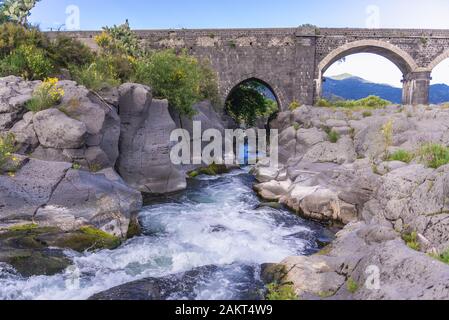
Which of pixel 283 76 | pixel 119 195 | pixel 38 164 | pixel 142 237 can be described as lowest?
pixel 142 237

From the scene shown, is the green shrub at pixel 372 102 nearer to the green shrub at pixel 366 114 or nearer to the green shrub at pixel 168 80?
the green shrub at pixel 366 114

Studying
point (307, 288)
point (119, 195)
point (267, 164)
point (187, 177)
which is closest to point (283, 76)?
point (267, 164)

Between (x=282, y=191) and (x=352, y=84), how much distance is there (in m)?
68.5

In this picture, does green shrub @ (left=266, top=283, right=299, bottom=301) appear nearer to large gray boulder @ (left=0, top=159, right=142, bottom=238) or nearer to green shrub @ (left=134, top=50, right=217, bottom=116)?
large gray boulder @ (left=0, top=159, right=142, bottom=238)

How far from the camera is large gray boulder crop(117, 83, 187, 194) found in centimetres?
1336

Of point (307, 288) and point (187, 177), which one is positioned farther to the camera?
point (187, 177)

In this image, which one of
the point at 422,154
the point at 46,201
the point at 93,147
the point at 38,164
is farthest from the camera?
the point at 93,147

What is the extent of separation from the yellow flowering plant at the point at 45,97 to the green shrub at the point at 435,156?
1055cm

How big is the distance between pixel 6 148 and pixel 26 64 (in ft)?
19.9

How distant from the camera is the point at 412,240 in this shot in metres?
7.03

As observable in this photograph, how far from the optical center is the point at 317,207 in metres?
11.5

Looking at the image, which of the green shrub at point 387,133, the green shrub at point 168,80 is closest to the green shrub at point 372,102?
the green shrub at point 387,133

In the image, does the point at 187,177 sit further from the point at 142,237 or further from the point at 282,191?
the point at 142,237

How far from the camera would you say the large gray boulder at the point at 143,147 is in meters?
13.4
